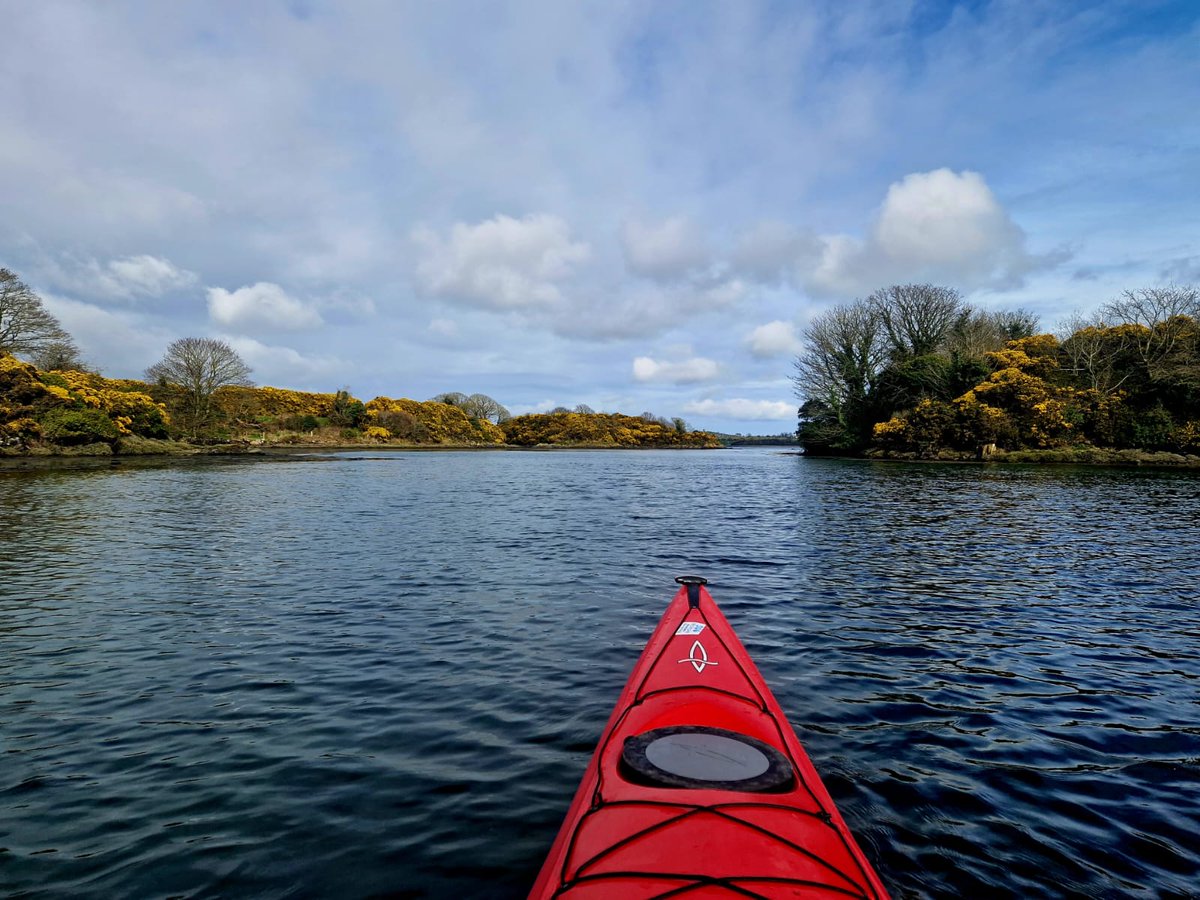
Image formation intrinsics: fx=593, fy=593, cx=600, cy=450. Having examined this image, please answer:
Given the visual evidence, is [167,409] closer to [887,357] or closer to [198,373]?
[198,373]

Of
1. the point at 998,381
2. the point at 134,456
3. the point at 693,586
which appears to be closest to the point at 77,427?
the point at 134,456

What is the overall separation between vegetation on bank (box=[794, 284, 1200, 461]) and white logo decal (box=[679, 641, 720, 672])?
43432mm

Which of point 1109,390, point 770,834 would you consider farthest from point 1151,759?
point 1109,390

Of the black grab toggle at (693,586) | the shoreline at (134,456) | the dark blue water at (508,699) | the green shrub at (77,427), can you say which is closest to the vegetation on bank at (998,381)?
the dark blue water at (508,699)

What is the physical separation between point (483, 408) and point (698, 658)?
135013 millimetres

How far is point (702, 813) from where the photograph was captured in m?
2.83

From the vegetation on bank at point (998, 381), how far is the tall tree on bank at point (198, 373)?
2249 inches

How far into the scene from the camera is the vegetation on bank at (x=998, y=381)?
3719 cm

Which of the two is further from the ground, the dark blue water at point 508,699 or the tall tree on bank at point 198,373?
the tall tree on bank at point 198,373

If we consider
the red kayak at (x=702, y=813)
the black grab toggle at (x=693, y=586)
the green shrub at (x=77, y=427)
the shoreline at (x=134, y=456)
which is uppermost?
the green shrub at (x=77, y=427)

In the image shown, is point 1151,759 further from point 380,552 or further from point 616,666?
point 380,552

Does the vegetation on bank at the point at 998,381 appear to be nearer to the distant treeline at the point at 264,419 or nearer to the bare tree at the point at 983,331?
the bare tree at the point at 983,331

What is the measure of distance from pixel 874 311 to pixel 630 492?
1539 inches

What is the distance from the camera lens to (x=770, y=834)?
8.85 ft
